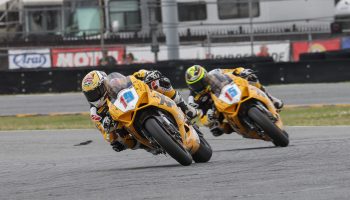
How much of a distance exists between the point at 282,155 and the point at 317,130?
4.16 m

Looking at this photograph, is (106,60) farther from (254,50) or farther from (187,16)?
(187,16)

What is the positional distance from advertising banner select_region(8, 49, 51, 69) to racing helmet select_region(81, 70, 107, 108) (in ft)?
57.0

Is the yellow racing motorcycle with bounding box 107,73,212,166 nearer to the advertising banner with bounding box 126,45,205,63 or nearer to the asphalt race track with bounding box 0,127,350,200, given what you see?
the asphalt race track with bounding box 0,127,350,200

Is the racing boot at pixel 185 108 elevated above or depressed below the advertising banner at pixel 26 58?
above

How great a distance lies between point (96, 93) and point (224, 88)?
2131mm

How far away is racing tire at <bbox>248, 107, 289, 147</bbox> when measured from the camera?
10.5m

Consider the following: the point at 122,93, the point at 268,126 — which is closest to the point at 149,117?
the point at 122,93

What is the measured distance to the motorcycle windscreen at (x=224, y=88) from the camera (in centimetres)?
1100

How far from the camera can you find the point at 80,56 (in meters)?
26.8

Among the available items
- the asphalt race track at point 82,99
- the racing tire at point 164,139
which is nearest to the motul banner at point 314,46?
the asphalt race track at point 82,99

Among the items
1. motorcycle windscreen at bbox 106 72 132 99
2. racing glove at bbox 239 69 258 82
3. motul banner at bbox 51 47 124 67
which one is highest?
motorcycle windscreen at bbox 106 72 132 99

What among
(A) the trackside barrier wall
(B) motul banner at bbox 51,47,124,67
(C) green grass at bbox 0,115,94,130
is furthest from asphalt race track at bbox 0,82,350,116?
(B) motul banner at bbox 51,47,124,67

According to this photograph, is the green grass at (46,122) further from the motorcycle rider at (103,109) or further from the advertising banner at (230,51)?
the advertising banner at (230,51)

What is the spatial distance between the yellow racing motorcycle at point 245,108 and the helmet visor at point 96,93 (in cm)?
199
